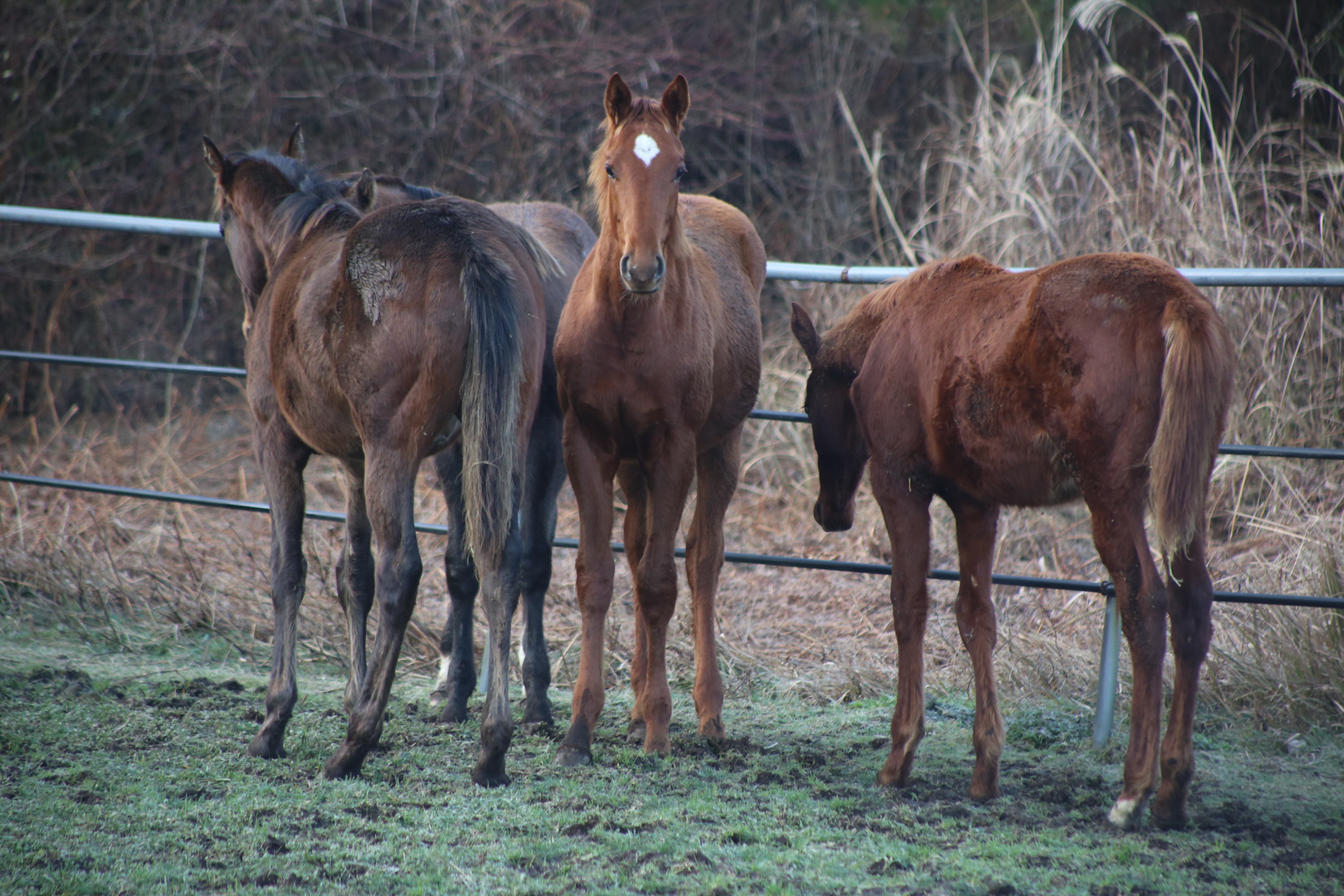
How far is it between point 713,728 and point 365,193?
231cm

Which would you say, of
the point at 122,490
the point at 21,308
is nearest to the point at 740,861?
the point at 122,490

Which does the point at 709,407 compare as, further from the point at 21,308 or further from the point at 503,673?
the point at 21,308

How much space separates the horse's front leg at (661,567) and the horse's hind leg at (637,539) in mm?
138

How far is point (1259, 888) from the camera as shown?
2535 millimetres

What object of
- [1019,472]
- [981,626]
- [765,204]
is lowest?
[981,626]

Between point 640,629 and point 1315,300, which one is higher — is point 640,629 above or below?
below

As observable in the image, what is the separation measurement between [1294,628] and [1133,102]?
5.96 metres

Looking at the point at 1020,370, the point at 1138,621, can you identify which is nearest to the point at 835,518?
the point at 1020,370

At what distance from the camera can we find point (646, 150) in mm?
3262

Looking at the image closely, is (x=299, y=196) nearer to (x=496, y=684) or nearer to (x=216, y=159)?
(x=216, y=159)

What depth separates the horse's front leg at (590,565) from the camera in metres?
3.49

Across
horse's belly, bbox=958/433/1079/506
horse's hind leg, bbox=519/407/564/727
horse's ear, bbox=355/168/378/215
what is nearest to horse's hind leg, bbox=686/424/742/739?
horse's hind leg, bbox=519/407/564/727

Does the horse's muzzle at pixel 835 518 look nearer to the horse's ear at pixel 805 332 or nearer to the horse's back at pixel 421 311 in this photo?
the horse's ear at pixel 805 332

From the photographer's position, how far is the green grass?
2572mm
